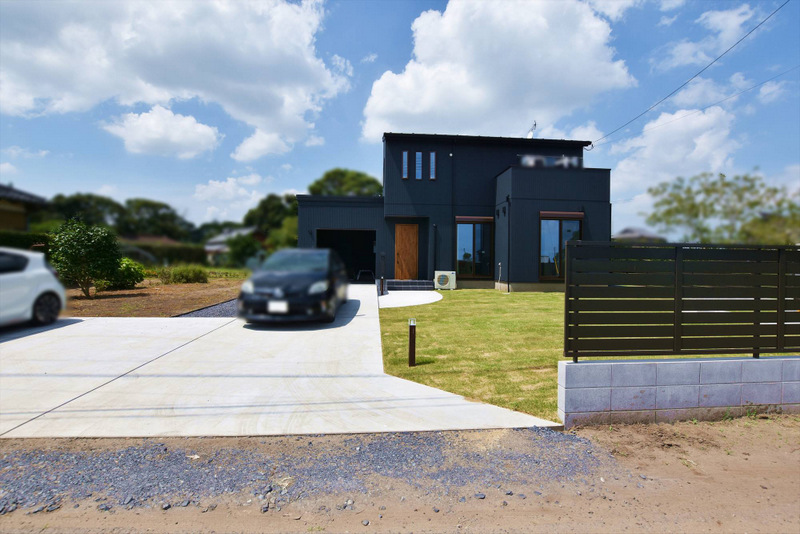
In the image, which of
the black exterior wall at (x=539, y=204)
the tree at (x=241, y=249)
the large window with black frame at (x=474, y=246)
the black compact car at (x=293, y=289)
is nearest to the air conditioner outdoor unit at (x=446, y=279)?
the large window with black frame at (x=474, y=246)

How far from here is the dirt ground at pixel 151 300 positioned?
5.24 ft

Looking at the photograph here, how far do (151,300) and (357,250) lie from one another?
111cm

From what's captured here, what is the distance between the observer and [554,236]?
16.2 meters

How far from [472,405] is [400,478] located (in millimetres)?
1624

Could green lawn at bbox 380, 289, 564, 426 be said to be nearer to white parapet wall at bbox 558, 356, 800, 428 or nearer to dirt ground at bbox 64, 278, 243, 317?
white parapet wall at bbox 558, 356, 800, 428

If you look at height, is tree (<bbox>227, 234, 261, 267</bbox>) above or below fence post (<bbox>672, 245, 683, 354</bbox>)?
above

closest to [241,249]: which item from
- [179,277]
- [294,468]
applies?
[179,277]

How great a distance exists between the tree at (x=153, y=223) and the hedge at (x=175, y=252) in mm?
32

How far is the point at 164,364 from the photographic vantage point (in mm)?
5508

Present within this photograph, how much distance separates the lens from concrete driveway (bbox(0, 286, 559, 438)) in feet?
13.3

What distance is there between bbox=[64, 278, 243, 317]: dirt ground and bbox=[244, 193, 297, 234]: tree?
0.38 meters

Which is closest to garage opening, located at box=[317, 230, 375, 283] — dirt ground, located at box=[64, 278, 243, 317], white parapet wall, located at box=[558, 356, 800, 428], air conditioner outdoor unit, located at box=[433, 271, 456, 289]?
dirt ground, located at box=[64, 278, 243, 317]

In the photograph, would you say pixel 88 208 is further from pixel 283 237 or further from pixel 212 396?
pixel 212 396

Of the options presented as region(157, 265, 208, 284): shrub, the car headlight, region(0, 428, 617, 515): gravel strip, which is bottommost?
region(0, 428, 617, 515): gravel strip
